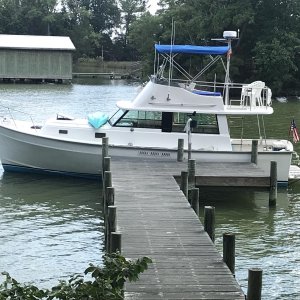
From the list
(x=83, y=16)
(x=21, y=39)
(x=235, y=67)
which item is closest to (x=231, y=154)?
(x=235, y=67)

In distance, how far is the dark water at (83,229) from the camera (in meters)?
13.4

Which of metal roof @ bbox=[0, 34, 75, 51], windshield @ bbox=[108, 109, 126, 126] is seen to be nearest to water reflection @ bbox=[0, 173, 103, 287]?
windshield @ bbox=[108, 109, 126, 126]

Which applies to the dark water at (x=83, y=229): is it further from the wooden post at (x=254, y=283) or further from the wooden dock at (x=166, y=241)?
the wooden post at (x=254, y=283)

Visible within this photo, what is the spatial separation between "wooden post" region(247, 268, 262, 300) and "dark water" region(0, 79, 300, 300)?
3.25 m

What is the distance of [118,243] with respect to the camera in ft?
34.8

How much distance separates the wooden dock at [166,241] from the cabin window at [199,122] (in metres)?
2.21

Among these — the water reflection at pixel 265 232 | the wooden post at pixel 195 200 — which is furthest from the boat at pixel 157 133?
the wooden post at pixel 195 200

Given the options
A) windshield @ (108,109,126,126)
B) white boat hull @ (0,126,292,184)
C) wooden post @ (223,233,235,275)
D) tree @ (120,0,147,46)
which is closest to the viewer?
wooden post @ (223,233,235,275)

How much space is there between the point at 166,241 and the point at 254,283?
3523 mm

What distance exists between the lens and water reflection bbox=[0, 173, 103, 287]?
1356cm

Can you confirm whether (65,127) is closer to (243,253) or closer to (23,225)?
(23,225)

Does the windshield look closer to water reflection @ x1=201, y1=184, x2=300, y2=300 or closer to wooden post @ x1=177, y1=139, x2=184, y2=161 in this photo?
wooden post @ x1=177, y1=139, x2=184, y2=161

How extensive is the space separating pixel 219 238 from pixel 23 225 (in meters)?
4.64

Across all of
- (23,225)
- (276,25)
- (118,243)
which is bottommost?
(23,225)
